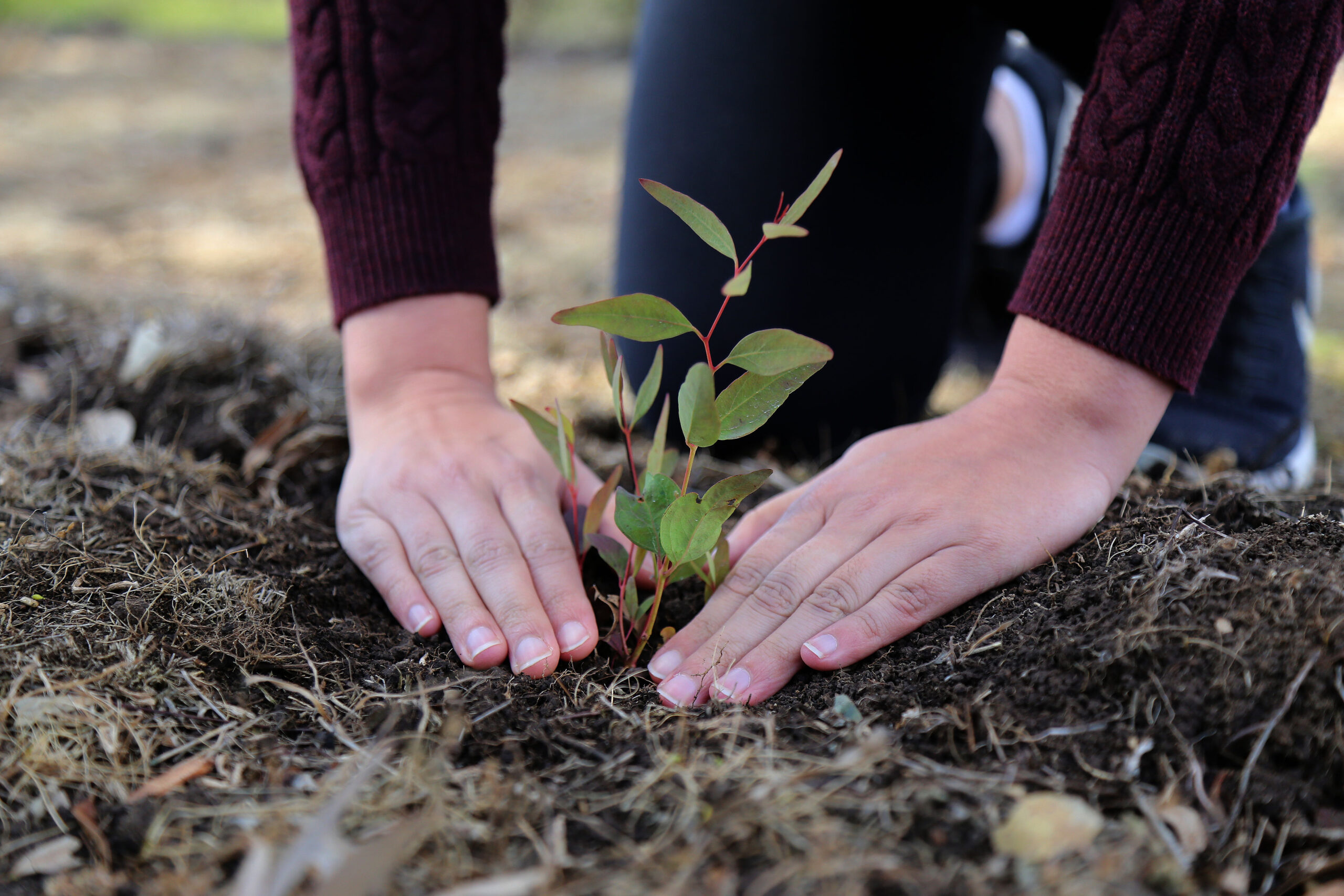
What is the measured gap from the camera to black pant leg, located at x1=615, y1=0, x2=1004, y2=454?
1908 millimetres

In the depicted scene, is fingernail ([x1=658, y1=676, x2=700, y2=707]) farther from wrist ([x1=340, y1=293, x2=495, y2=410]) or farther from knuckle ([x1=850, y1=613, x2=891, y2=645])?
wrist ([x1=340, y1=293, x2=495, y2=410])

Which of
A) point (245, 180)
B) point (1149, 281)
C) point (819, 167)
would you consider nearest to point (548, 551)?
point (1149, 281)

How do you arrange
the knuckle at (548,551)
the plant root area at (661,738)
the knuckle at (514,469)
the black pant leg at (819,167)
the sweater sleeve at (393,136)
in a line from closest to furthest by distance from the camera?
the plant root area at (661,738)
the knuckle at (548,551)
the knuckle at (514,469)
the sweater sleeve at (393,136)
the black pant leg at (819,167)

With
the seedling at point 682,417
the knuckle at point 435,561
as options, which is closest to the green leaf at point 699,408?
the seedling at point 682,417

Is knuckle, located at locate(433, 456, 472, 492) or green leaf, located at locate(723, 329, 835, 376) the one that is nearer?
green leaf, located at locate(723, 329, 835, 376)

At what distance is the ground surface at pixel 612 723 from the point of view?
2.28ft

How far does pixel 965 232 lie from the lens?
215cm

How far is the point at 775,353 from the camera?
2.92ft

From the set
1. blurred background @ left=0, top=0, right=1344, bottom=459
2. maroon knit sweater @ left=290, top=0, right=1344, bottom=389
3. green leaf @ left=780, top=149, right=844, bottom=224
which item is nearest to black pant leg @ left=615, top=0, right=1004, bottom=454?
blurred background @ left=0, top=0, right=1344, bottom=459

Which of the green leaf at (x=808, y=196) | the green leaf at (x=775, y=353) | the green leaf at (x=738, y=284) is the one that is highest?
the green leaf at (x=808, y=196)

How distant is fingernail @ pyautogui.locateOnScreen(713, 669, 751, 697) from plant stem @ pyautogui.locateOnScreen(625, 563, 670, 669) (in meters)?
0.12

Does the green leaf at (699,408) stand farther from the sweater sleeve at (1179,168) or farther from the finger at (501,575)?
the sweater sleeve at (1179,168)

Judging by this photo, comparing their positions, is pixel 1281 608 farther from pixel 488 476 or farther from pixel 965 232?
pixel 965 232

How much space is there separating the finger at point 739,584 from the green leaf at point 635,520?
0.45ft
